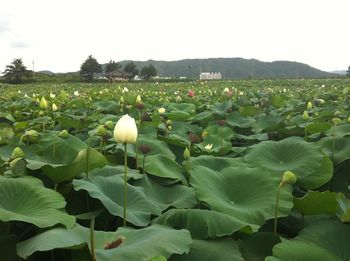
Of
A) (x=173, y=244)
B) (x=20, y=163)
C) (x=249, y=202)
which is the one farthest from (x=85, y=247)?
(x=249, y=202)

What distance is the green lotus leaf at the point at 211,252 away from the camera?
910 mm

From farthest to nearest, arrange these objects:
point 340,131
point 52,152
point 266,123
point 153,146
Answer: point 266,123, point 340,131, point 153,146, point 52,152

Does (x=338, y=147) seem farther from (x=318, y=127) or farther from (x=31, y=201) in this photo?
(x=31, y=201)

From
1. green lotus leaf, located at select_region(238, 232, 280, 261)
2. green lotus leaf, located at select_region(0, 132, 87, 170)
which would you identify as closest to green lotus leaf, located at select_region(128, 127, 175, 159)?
green lotus leaf, located at select_region(0, 132, 87, 170)

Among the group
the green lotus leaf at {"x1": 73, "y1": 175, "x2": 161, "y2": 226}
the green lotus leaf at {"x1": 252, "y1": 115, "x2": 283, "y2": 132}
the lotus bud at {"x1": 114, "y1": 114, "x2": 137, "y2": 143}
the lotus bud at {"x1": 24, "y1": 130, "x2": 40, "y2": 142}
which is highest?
the lotus bud at {"x1": 114, "y1": 114, "x2": 137, "y2": 143}

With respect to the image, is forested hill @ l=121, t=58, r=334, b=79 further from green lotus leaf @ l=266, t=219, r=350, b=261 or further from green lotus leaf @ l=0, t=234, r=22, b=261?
green lotus leaf @ l=0, t=234, r=22, b=261

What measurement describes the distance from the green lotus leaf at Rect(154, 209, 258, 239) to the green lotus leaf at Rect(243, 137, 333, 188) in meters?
0.53

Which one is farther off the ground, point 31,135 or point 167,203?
point 31,135

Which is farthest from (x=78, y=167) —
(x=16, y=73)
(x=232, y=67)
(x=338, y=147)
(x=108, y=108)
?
(x=232, y=67)

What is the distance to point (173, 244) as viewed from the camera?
0.86 meters

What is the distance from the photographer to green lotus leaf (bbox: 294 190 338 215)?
1131mm

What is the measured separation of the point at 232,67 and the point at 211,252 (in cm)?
13810

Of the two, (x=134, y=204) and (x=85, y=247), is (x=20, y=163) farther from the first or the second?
(x=85, y=247)

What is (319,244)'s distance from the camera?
103 centimetres
